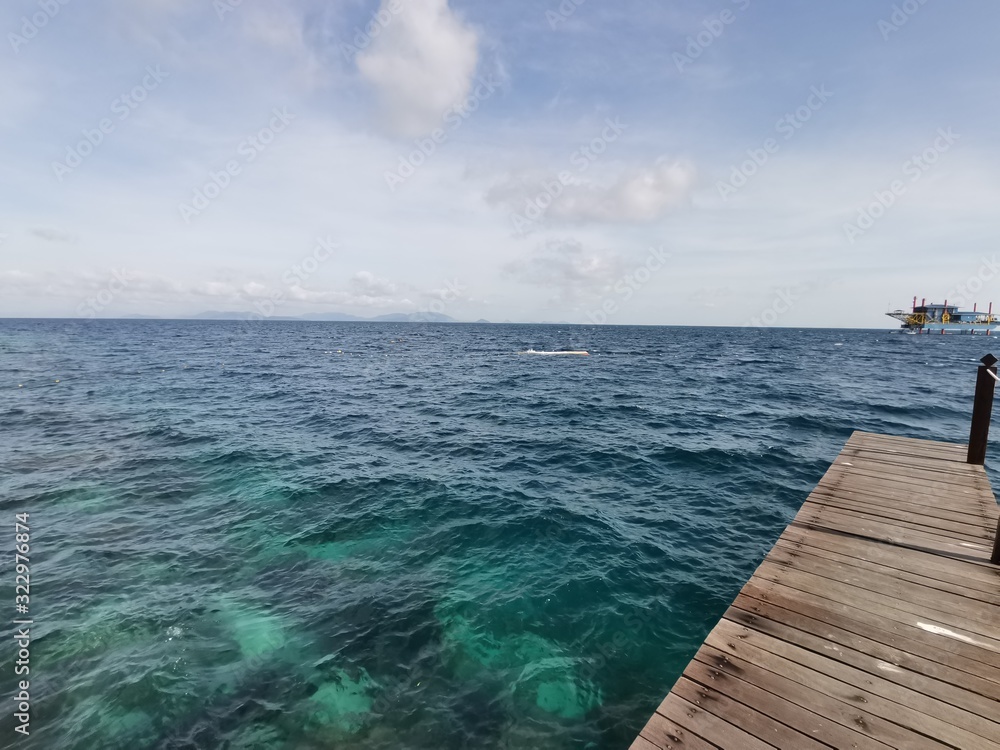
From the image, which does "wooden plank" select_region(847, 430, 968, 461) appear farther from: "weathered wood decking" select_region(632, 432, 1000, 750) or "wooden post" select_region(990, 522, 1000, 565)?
"wooden post" select_region(990, 522, 1000, 565)

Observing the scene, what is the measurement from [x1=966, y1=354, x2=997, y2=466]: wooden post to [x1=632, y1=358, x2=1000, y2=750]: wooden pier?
240 centimetres

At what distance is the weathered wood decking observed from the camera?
4191 mm

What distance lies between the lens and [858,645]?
17.1 feet

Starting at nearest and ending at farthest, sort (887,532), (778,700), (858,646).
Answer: (778,700) < (858,646) < (887,532)

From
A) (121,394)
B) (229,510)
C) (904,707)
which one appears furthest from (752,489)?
(121,394)

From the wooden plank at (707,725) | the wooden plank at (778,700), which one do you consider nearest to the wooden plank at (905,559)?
the wooden plank at (778,700)

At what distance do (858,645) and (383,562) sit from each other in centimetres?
946

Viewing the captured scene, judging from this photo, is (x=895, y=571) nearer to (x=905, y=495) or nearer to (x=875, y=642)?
(x=875, y=642)

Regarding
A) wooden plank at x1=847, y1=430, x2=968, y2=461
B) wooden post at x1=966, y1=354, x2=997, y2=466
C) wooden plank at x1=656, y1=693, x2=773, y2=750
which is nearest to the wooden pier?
wooden plank at x1=656, y1=693, x2=773, y2=750

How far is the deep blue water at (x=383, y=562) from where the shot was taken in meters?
7.15

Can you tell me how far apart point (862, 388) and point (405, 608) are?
4192 cm

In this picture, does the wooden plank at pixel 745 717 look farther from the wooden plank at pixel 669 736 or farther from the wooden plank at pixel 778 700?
the wooden plank at pixel 669 736

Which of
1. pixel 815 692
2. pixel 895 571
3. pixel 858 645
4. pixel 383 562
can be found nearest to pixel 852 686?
pixel 815 692

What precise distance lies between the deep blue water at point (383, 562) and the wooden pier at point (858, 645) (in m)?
2.81
